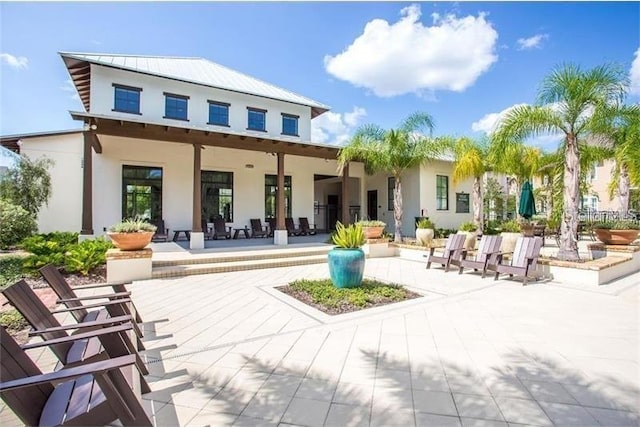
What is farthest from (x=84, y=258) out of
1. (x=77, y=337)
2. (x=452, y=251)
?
(x=452, y=251)

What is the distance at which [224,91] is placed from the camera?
1461cm

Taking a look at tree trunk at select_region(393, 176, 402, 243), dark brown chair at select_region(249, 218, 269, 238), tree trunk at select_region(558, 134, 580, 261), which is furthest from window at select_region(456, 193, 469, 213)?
dark brown chair at select_region(249, 218, 269, 238)

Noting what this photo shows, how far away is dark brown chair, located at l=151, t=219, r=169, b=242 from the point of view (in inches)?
437

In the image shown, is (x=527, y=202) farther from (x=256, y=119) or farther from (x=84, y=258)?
(x=84, y=258)

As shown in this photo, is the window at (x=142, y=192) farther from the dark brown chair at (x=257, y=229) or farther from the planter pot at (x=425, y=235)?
the planter pot at (x=425, y=235)

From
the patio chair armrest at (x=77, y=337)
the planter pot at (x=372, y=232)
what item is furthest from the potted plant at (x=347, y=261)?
the planter pot at (x=372, y=232)

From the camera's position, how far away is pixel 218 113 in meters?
14.6

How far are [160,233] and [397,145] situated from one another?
9.16m

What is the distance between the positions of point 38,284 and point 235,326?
17.6 ft

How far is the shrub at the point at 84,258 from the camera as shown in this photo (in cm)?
722

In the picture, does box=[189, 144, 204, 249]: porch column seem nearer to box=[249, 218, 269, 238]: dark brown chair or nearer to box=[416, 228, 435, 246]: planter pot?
box=[249, 218, 269, 238]: dark brown chair

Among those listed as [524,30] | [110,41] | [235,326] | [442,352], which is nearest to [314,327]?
[235,326]

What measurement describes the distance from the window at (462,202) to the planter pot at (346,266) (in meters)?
12.0

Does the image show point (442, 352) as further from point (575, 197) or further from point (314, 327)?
point (575, 197)
